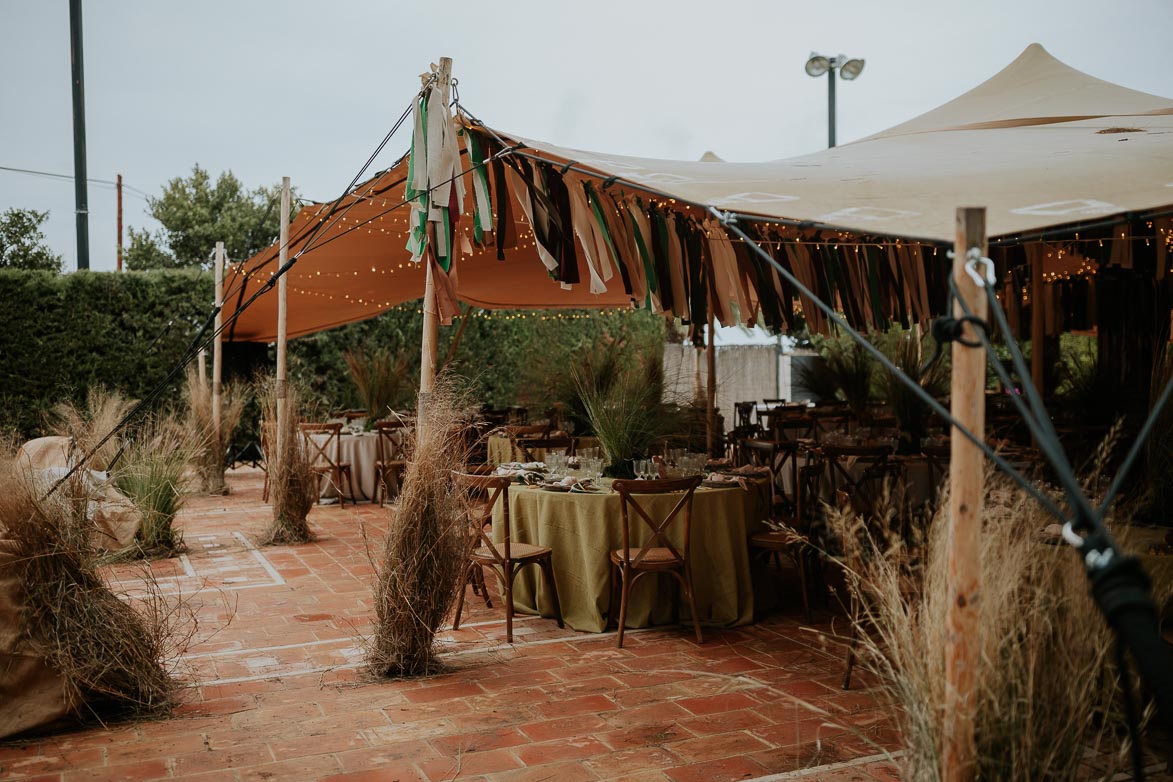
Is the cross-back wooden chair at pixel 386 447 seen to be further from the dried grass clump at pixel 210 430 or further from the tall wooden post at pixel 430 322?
the tall wooden post at pixel 430 322

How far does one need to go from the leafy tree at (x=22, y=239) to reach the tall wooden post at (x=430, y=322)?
1482 centimetres

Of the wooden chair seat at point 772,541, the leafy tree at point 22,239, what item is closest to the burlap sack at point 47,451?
the wooden chair seat at point 772,541

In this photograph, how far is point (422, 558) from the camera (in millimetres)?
4164

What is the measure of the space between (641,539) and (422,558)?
4.51ft

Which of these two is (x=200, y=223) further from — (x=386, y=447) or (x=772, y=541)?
(x=772, y=541)

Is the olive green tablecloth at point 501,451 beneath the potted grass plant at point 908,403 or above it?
beneath

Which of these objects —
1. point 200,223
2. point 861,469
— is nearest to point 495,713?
point 861,469

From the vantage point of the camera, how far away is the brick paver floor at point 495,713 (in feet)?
10.4

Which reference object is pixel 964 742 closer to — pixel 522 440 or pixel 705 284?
pixel 705 284

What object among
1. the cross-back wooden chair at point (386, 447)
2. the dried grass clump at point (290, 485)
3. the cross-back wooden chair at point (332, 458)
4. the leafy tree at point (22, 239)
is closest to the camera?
the dried grass clump at point (290, 485)

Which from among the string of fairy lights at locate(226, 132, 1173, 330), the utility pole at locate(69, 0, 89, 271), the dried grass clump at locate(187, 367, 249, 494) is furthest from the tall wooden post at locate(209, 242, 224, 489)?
the utility pole at locate(69, 0, 89, 271)

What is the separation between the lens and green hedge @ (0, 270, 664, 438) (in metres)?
11.3

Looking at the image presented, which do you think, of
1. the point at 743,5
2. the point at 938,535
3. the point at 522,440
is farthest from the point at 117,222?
the point at 938,535

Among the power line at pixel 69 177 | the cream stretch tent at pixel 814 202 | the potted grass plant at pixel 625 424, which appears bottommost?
the potted grass plant at pixel 625 424
